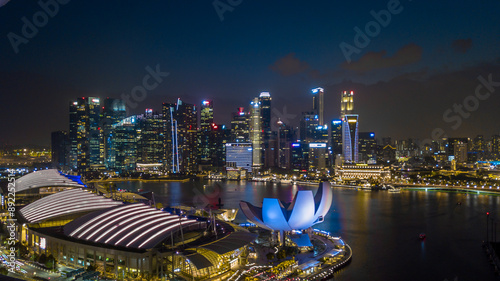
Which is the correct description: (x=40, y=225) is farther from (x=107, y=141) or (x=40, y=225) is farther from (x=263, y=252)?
(x=107, y=141)

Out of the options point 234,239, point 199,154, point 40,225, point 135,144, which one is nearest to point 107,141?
point 135,144

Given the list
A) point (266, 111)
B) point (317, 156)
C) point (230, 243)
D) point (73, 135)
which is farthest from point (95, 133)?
point (230, 243)

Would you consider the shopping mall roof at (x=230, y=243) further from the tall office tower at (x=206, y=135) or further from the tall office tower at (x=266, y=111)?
the tall office tower at (x=266, y=111)

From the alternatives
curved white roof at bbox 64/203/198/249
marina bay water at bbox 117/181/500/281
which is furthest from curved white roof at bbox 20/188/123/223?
marina bay water at bbox 117/181/500/281

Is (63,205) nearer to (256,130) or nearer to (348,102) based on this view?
(348,102)

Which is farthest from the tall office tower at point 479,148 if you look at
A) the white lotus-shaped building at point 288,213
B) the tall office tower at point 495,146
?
the white lotus-shaped building at point 288,213

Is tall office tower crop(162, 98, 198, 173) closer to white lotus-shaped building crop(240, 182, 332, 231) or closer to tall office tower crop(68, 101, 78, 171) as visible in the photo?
tall office tower crop(68, 101, 78, 171)

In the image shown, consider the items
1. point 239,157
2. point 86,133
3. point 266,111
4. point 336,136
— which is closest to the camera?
point 239,157
